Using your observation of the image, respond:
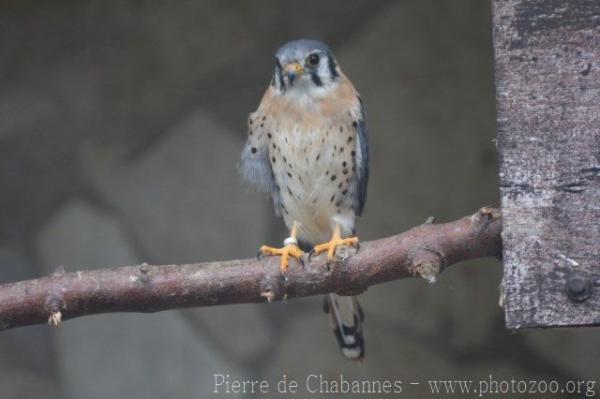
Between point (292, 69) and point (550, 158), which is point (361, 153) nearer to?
point (292, 69)

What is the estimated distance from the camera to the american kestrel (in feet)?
10.9

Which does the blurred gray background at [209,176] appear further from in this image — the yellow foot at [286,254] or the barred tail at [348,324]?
the yellow foot at [286,254]

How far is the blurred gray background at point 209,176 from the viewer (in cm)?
418

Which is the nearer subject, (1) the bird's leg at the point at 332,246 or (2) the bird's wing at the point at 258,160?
(1) the bird's leg at the point at 332,246

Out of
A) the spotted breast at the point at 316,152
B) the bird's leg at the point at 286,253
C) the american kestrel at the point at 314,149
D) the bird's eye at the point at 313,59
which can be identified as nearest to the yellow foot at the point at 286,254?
the bird's leg at the point at 286,253

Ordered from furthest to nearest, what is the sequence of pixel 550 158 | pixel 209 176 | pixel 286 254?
pixel 209 176 → pixel 286 254 → pixel 550 158

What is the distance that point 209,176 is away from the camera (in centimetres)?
429

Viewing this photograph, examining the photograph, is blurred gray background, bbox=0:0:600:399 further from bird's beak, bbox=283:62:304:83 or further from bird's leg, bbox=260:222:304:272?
bird's leg, bbox=260:222:304:272

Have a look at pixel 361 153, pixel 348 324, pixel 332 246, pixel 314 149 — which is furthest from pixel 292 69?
pixel 348 324

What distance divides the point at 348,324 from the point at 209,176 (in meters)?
1.06

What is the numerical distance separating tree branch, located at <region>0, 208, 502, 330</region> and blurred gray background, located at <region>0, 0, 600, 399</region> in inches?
60.5

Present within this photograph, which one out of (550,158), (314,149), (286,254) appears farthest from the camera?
(314,149)

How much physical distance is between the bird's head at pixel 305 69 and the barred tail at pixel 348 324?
68cm

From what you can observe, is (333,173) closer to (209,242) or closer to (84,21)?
(209,242)
